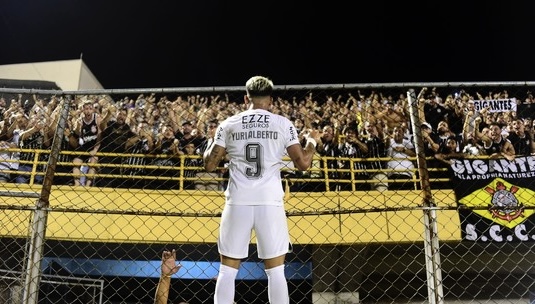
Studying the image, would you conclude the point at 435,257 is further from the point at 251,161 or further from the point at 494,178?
the point at 494,178

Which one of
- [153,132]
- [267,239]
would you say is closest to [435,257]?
[267,239]

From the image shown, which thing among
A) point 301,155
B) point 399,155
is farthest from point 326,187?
point 301,155

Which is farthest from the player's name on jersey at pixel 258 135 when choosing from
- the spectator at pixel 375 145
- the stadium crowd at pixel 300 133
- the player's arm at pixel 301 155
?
the spectator at pixel 375 145

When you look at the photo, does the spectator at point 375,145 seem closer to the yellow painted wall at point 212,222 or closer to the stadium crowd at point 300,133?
the stadium crowd at point 300,133

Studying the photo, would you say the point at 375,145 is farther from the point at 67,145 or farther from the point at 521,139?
the point at 67,145

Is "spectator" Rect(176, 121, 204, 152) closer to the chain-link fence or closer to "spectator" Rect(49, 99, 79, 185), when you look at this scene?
the chain-link fence

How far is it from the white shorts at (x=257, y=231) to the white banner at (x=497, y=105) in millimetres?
6946

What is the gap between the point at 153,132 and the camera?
28.6ft

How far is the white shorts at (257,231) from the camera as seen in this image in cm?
288

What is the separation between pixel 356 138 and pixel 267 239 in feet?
20.1

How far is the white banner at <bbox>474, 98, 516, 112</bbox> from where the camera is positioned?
27.8ft

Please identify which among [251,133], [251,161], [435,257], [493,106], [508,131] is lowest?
[435,257]

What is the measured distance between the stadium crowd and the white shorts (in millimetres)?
4457

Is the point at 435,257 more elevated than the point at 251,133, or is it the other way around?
the point at 251,133
